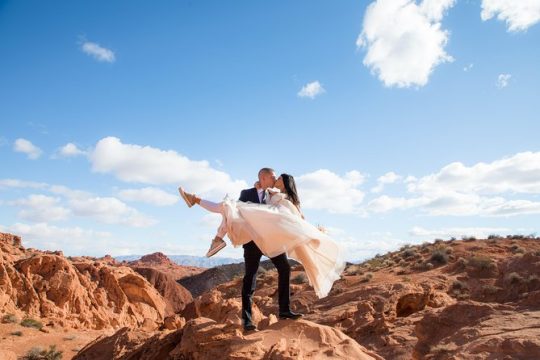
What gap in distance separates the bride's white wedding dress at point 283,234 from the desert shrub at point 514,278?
656 cm

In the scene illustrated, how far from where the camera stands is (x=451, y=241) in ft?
96.1

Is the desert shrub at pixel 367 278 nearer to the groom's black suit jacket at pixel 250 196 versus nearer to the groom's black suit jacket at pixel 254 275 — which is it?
the groom's black suit jacket at pixel 254 275

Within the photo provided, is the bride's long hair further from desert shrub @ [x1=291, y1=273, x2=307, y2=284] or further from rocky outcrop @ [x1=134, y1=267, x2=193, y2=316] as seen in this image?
rocky outcrop @ [x1=134, y1=267, x2=193, y2=316]

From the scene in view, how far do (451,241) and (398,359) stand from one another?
2320 cm

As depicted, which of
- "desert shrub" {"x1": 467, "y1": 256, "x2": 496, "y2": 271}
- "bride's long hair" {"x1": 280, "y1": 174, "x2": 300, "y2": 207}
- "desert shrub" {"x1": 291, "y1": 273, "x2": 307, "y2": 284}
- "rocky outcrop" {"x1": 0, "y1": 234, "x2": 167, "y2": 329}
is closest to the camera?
"bride's long hair" {"x1": 280, "y1": 174, "x2": 300, "y2": 207}

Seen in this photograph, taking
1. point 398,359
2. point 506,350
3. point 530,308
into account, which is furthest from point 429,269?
point 506,350

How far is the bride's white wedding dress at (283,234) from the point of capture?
177 inches

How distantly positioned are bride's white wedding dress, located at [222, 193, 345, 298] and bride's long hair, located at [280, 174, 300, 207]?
11 cm

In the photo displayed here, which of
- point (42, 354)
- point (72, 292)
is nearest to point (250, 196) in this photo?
point (42, 354)

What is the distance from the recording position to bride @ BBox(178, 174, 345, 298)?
4.50m

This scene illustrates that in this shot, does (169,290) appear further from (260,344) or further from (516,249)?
(260,344)

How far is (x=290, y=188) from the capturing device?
16.1 feet

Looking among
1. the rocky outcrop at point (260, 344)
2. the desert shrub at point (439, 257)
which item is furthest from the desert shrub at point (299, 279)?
the rocky outcrop at point (260, 344)

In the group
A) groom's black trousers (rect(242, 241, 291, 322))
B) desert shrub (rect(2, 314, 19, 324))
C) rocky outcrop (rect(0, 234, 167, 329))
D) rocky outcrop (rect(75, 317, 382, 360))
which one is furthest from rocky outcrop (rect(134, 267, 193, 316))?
groom's black trousers (rect(242, 241, 291, 322))
